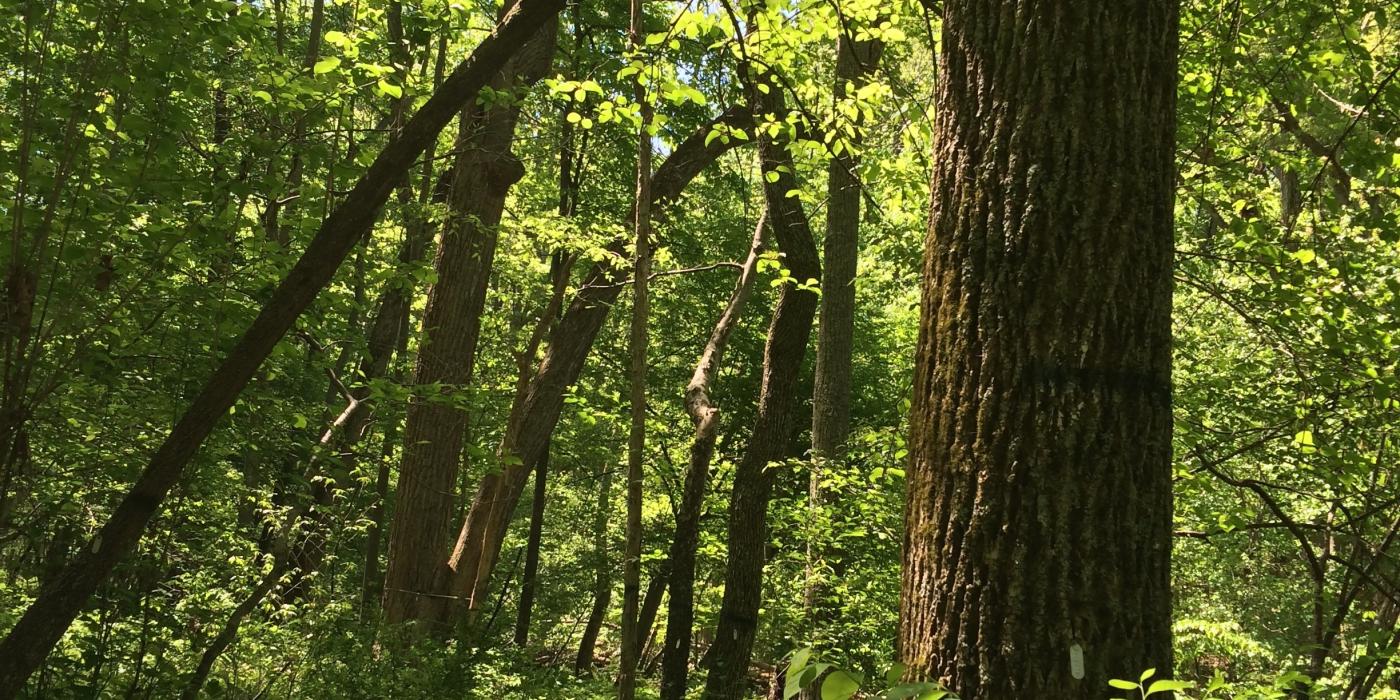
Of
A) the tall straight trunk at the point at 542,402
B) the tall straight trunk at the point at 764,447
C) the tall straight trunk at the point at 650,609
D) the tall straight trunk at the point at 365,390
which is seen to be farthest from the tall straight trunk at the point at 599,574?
the tall straight trunk at the point at 764,447

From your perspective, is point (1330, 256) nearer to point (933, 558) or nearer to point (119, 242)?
point (933, 558)

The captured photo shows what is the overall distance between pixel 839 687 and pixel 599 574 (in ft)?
42.4

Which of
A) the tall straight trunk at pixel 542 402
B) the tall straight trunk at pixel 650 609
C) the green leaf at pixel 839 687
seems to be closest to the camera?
the green leaf at pixel 839 687

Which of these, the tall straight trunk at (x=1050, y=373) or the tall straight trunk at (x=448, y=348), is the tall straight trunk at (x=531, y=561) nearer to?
the tall straight trunk at (x=448, y=348)

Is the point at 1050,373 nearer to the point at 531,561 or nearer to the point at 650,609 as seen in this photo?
the point at 650,609

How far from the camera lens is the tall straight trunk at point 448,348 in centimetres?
674

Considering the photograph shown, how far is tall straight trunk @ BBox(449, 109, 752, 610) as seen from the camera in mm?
7910

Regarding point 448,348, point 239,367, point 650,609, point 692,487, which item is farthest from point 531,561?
point 239,367

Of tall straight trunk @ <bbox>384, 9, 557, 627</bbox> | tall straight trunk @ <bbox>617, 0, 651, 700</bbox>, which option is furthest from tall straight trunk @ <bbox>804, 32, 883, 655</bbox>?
tall straight trunk @ <bbox>617, 0, 651, 700</bbox>

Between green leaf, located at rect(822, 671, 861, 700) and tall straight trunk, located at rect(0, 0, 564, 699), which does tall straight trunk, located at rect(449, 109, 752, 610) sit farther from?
green leaf, located at rect(822, 671, 861, 700)

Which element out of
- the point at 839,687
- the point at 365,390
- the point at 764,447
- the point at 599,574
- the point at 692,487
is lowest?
the point at 839,687

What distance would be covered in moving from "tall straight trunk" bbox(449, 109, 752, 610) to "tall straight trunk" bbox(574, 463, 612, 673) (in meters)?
5.24

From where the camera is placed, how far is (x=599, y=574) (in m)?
13.8

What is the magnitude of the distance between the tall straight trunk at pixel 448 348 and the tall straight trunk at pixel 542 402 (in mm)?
547
